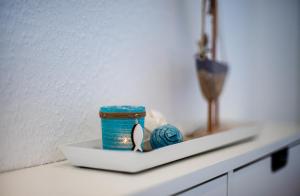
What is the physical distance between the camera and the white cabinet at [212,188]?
57 centimetres

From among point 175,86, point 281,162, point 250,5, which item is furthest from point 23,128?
point 250,5

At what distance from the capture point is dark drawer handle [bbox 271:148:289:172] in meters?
0.87

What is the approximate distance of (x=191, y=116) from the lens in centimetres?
109

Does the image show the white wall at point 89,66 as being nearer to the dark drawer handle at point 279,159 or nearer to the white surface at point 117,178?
the white surface at point 117,178

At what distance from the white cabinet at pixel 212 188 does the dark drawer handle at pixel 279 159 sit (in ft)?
0.89

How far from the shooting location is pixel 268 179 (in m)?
0.84

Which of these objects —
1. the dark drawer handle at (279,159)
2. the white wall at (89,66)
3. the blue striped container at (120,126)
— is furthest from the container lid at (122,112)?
the dark drawer handle at (279,159)

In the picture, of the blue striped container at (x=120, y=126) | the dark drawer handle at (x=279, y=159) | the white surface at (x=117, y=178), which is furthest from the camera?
the dark drawer handle at (x=279, y=159)

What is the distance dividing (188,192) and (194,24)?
26.8 inches

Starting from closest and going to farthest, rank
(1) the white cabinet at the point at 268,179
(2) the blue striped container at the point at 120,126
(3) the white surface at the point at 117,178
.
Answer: (3) the white surface at the point at 117,178, (2) the blue striped container at the point at 120,126, (1) the white cabinet at the point at 268,179

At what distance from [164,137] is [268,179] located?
1.16 feet

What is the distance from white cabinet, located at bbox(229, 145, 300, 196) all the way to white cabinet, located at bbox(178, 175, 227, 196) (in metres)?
0.03

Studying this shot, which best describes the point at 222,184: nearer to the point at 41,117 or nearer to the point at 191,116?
the point at 41,117

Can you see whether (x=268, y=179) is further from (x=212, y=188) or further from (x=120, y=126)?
(x=120, y=126)
